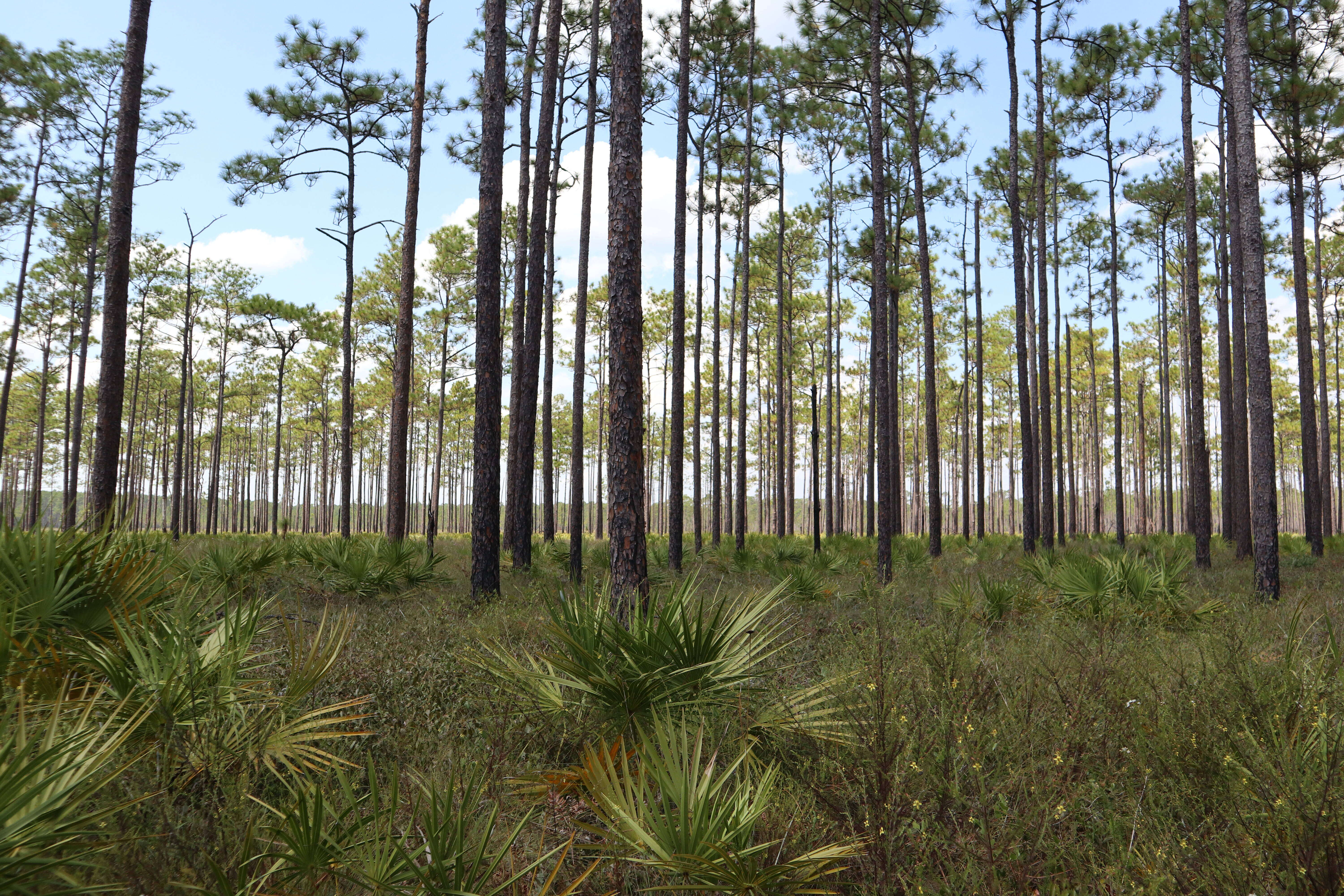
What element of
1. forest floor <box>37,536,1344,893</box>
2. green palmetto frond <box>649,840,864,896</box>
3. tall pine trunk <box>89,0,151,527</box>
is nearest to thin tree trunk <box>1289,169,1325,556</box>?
forest floor <box>37,536,1344,893</box>

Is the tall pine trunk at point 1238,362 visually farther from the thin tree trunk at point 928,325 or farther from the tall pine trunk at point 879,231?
the tall pine trunk at point 879,231

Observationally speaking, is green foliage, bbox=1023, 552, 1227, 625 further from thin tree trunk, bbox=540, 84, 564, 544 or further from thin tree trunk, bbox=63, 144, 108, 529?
thin tree trunk, bbox=63, 144, 108, 529

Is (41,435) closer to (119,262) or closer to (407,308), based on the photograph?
(407,308)

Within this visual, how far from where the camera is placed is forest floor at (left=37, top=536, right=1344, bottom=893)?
103 inches

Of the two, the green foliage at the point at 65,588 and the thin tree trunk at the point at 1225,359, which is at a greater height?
the thin tree trunk at the point at 1225,359

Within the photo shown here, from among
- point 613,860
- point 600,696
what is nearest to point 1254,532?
point 600,696

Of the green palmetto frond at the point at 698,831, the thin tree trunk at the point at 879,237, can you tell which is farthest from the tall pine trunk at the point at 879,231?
the green palmetto frond at the point at 698,831

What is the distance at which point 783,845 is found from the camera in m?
2.66

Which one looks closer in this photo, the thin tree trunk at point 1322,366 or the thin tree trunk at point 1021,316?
the thin tree trunk at point 1021,316

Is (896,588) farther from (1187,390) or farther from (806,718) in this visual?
(1187,390)

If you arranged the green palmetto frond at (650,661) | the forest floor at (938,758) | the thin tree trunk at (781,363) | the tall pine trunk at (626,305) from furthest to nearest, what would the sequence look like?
1. the thin tree trunk at (781,363)
2. the tall pine trunk at (626,305)
3. the green palmetto frond at (650,661)
4. the forest floor at (938,758)

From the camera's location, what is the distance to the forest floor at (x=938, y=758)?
8.54ft

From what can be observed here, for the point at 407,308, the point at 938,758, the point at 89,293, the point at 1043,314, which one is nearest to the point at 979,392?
the point at 1043,314

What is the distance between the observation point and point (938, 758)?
3.51 metres
